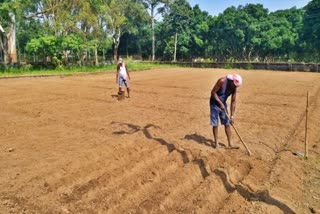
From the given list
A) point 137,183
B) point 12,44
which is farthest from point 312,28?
point 137,183

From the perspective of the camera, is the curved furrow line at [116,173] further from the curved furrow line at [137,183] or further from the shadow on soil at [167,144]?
the shadow on soil at [167,144]

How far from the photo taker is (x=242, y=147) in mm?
7000

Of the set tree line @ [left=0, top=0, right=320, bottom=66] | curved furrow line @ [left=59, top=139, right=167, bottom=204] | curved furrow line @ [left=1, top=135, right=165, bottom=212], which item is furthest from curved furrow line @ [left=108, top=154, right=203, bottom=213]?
tree line @ [left=0, top=0, right=320, bottom=66]

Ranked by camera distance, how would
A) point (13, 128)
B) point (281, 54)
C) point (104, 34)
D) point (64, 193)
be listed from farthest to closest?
point (281, 54), point (104, 34), point (13, 128), point (64, 193)

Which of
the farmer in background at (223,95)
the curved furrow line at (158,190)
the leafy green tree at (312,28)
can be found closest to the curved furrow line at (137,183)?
the curved furrow line at (158,190)

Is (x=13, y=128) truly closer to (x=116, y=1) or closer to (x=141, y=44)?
(x=116, y=1)

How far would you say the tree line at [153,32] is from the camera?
2943cm

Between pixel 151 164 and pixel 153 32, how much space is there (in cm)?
5023

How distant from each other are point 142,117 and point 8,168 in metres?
4.82

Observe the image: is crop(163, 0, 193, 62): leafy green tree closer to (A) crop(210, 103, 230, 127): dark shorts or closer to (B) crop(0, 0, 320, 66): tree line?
(B) crop(0, 0, 320, 66): tree line

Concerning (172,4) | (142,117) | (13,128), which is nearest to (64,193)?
(13,128)

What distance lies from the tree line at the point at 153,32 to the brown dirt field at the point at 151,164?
1957cm

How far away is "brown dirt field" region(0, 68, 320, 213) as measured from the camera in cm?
456

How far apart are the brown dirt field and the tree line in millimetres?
19575
